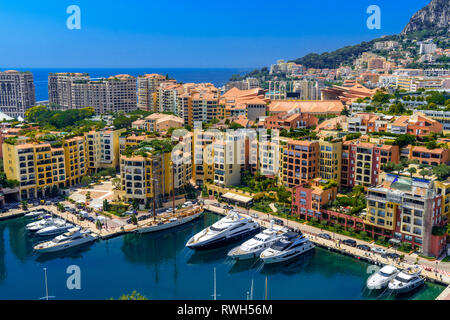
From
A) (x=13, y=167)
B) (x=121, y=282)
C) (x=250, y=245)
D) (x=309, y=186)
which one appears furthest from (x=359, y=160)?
(x=13, y=167)

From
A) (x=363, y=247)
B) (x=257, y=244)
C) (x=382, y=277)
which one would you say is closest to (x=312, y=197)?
(x=363, y=247)

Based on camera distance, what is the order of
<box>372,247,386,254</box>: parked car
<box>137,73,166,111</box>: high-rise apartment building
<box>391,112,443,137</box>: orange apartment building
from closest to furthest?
<box>372,247,386,254</box>: parked car → <box>391,112,443,137</box>: orange apartment building → <box>137,73,166,111</box>: high-rise apartment building

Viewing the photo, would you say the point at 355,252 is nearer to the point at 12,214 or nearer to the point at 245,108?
the point at 12,214

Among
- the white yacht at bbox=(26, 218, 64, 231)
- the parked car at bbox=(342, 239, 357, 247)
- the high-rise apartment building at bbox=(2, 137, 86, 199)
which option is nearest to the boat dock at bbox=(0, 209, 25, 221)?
the high-rise apartment building at bbox=(2, 137, 86, 199)

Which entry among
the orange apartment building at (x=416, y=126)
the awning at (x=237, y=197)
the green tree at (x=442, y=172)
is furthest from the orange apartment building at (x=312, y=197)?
the orange apartment building at (x=416, y=126)

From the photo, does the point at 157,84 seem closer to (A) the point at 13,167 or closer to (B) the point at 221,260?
(A) the point at 13,167

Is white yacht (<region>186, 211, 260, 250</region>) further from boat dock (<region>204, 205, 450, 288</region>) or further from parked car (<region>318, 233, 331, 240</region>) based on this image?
parked car (<region>318, 233, 331, 240</region>)

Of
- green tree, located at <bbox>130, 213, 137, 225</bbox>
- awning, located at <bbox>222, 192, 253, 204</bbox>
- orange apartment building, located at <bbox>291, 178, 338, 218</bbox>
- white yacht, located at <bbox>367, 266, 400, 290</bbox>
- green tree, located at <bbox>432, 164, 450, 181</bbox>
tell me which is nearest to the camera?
white yacht, located at <bbox>367, 266, 400, 290</bbox>

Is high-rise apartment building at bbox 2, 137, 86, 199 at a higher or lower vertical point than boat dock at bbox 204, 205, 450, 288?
higher
